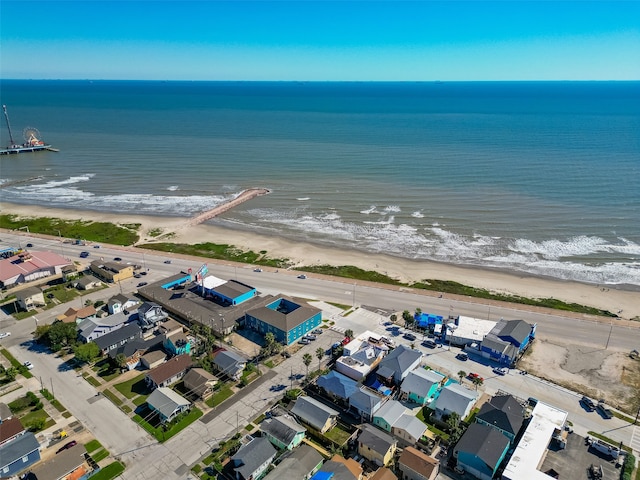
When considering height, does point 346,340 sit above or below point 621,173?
below

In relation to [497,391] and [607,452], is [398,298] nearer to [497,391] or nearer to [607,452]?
[497,391]

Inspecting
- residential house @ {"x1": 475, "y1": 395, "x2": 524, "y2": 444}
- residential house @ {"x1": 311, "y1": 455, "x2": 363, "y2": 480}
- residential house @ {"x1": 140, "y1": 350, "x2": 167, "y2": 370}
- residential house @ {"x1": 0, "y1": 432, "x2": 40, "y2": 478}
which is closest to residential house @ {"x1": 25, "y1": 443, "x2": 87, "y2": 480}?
residential house @ {"x1": 0, "y1": 432, "x2": 40, "y2": 478}

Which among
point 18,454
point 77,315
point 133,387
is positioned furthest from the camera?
point 77,315

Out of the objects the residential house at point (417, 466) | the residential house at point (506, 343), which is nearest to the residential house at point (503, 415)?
the residential house at point (417, 466)

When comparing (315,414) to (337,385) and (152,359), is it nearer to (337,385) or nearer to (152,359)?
(337,385)

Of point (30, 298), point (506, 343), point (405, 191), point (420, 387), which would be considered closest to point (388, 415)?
point (420, 387)

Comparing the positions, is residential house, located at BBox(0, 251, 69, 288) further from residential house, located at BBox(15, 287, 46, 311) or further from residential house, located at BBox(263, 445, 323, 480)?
residential house, located at BBox(263, 445, 323, 480)

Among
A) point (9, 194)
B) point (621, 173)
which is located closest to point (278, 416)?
point (9, 194)
